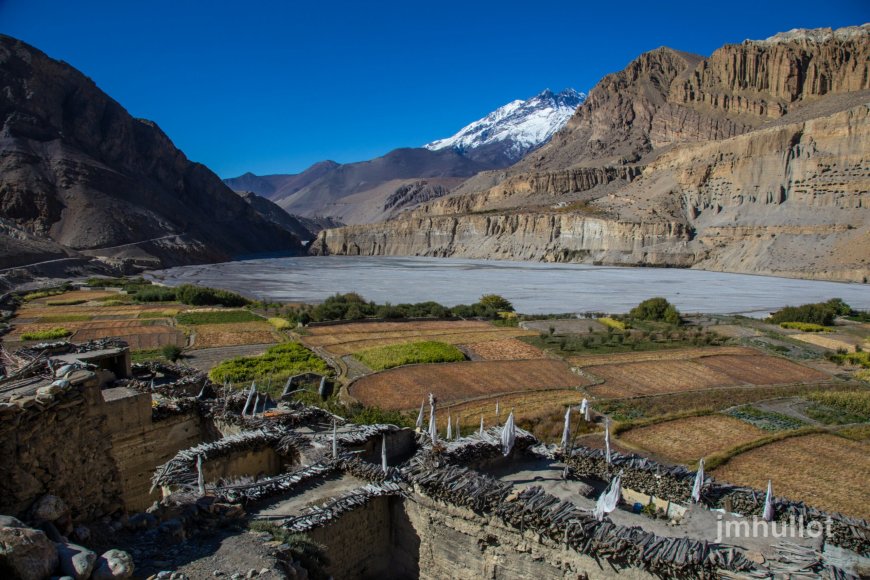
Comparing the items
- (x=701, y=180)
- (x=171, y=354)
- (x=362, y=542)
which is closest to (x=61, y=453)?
(x=362, y=542)

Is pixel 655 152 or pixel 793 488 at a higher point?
pixel 655 152

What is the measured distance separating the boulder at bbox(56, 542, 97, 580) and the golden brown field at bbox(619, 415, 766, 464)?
14.5 m

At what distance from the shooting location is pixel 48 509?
5188 millimetres

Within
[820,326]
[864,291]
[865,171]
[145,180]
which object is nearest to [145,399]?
[820,326]

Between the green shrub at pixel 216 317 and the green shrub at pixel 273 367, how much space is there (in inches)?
408

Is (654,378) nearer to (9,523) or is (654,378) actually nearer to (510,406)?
(510,406)

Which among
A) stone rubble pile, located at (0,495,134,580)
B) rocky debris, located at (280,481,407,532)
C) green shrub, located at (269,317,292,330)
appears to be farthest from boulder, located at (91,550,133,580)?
green shrub, located at (269,317,292,330)

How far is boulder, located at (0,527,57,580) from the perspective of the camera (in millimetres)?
3949

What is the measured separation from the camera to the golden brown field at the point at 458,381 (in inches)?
833

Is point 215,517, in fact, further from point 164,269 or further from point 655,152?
point 655,152

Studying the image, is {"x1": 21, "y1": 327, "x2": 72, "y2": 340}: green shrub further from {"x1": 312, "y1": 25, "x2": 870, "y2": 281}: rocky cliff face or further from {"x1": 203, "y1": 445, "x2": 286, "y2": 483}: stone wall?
{"x1": 312, "y1": 25, "x2": 870, "y2": 281}: rocky cliff face

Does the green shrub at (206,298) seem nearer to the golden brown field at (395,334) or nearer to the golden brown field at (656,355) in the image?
the golden brown field at (395,334)

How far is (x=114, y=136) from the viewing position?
12106 cm

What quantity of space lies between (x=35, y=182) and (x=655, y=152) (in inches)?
5317
